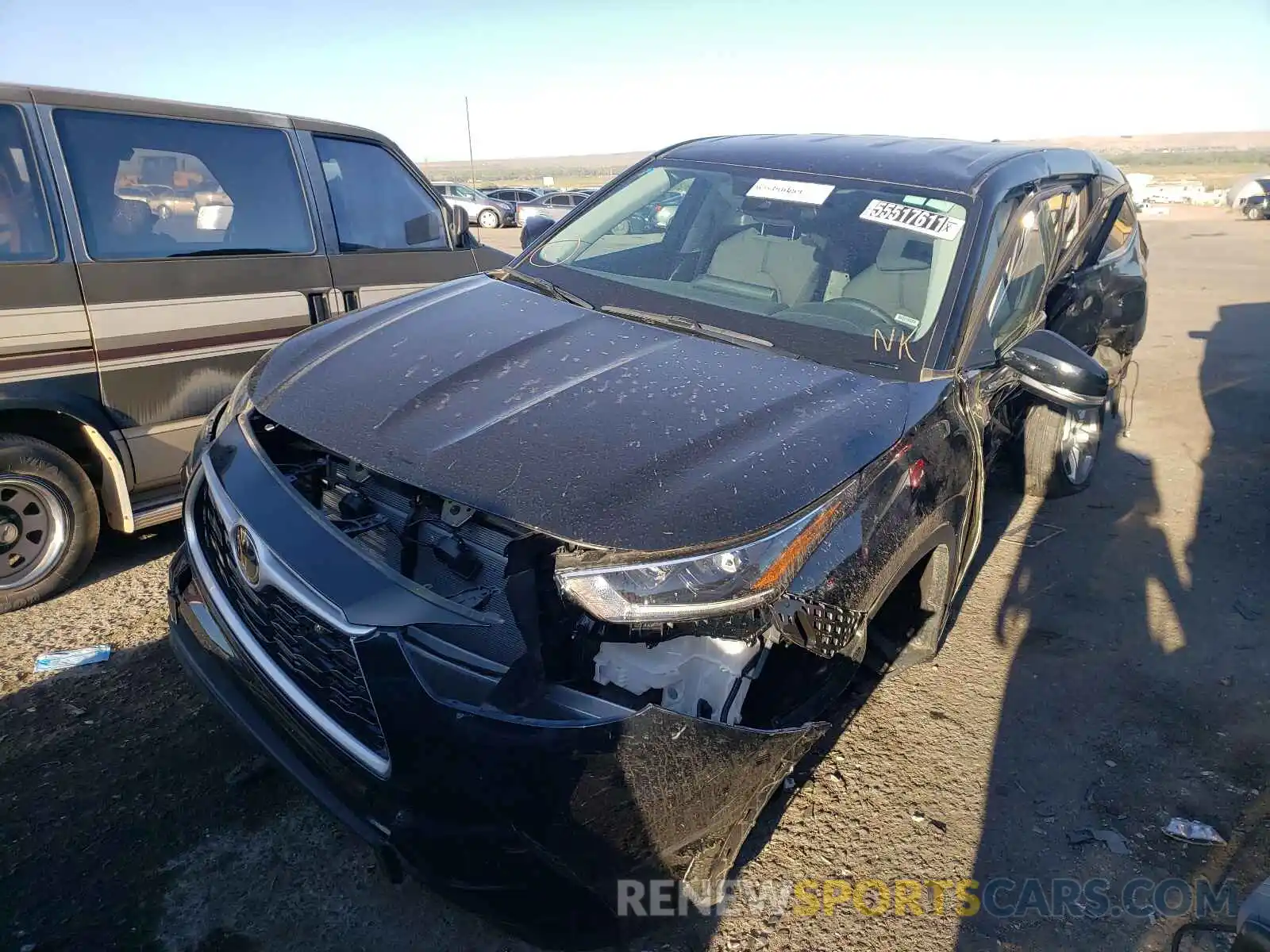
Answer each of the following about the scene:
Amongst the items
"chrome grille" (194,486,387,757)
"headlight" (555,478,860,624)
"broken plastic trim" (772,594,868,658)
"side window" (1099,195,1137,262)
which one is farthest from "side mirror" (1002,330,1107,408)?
"side window" (1099,195,1137,262)

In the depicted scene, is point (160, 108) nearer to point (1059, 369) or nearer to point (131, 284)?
point (131, 284)

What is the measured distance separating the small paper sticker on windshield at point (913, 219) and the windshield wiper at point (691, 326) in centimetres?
80

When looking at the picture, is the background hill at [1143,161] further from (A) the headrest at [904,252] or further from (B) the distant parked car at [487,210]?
(A) the headrest at [904,252]

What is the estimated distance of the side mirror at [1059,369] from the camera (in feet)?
9.75

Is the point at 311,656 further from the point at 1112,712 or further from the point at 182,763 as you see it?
the point at 1112,712

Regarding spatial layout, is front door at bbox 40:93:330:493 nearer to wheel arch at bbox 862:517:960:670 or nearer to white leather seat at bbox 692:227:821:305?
white leather seat at bbox 692:227:821:305

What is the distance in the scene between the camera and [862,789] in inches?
111

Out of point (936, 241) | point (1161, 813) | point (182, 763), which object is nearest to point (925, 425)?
point (936, 241)

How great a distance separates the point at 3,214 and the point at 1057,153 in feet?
15.4

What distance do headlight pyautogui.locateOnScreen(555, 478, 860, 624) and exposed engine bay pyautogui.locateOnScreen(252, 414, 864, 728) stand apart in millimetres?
28

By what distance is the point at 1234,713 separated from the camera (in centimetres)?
331

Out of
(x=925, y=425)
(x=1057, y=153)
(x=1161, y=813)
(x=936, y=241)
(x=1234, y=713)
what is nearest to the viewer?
(x=925, y=425)

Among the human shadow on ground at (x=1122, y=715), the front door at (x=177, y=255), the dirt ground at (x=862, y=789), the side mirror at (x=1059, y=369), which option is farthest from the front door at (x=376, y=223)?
the human shadow on ground at (x=1122, y=715)

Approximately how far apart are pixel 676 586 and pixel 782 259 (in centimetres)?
186
